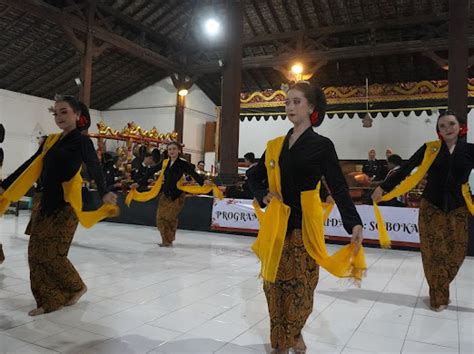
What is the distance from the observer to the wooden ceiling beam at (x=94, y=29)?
30.0ft

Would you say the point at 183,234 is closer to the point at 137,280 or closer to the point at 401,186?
the point at 137,280

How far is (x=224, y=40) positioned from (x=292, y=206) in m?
9.23

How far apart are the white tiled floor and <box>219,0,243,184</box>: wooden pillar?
168 inches

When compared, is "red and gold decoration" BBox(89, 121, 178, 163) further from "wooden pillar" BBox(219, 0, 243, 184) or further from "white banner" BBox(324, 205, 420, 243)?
"white banner" BBox(324, 205, 420, 243)

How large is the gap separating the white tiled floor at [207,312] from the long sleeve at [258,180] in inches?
35.0

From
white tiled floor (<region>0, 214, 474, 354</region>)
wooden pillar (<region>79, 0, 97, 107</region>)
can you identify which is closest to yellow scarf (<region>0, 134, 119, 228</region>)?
white tiled floor (<region>0, 214, 474, 354</region>)

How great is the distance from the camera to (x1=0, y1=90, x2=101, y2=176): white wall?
546 inches

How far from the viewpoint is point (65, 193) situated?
2.77 m

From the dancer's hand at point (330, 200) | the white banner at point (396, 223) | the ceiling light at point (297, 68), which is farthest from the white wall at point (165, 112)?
the dancer's hand at point (330, 200)

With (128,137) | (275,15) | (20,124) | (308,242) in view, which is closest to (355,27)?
(275,15)

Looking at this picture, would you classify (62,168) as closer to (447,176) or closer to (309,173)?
(309,173)

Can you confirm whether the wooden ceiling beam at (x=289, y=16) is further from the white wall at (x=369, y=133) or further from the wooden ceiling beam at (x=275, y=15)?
the white wall at (x=369, y=133)

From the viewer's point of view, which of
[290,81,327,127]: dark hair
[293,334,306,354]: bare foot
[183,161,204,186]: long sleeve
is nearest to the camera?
[290,81,327,127]: dark hair

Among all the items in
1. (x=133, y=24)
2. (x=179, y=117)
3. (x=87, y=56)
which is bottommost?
(x=179, y=117)
